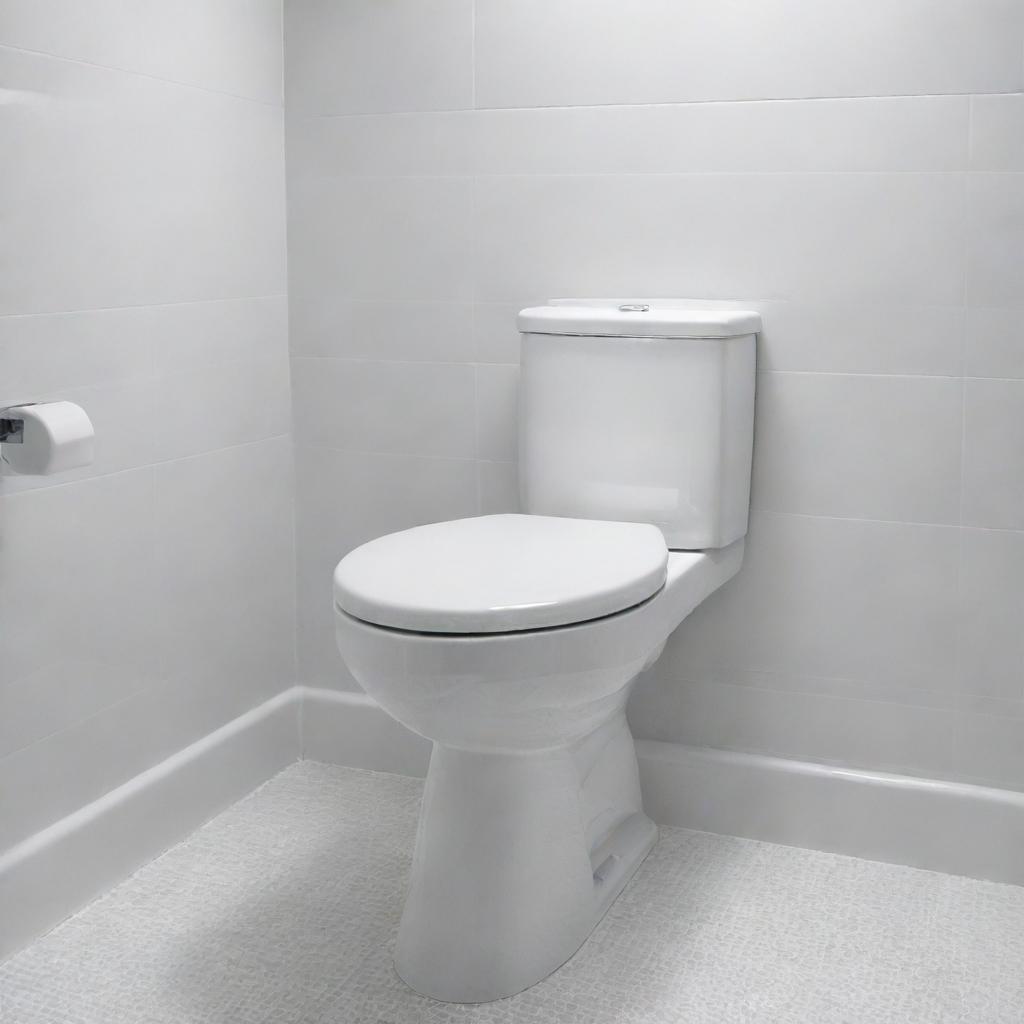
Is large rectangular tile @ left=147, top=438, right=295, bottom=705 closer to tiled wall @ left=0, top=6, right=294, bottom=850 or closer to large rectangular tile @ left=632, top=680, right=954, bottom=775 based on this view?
tiled wall @ left=0, top=6, right=294, bottom=850

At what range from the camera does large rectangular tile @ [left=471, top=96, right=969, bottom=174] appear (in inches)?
64.8

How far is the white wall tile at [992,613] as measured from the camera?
170cm

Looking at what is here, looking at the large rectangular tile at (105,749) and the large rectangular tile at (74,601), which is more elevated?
the large rectangular tile at (74,601)

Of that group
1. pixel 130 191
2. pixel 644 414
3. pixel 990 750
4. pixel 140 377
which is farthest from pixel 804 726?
pixel 130 191

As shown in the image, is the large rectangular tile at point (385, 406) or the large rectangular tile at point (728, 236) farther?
the large rectangular tile at point (385, 406)

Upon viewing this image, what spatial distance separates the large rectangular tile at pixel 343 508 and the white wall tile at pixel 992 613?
31.2 inches

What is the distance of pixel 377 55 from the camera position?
6.35ft

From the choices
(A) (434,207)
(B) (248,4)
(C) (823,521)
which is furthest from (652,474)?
(B) (248,4)

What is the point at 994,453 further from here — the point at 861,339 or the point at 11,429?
the point at 11,429

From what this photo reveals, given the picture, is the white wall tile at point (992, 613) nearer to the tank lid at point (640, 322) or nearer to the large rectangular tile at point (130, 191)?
the tank lid at point (640, 322)

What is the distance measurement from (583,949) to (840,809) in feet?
1.71

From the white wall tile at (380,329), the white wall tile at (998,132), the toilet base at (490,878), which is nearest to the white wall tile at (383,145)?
the white wall tile at (380,329)

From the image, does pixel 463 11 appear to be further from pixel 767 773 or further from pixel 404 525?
pixel 767 773

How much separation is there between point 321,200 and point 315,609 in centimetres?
72
